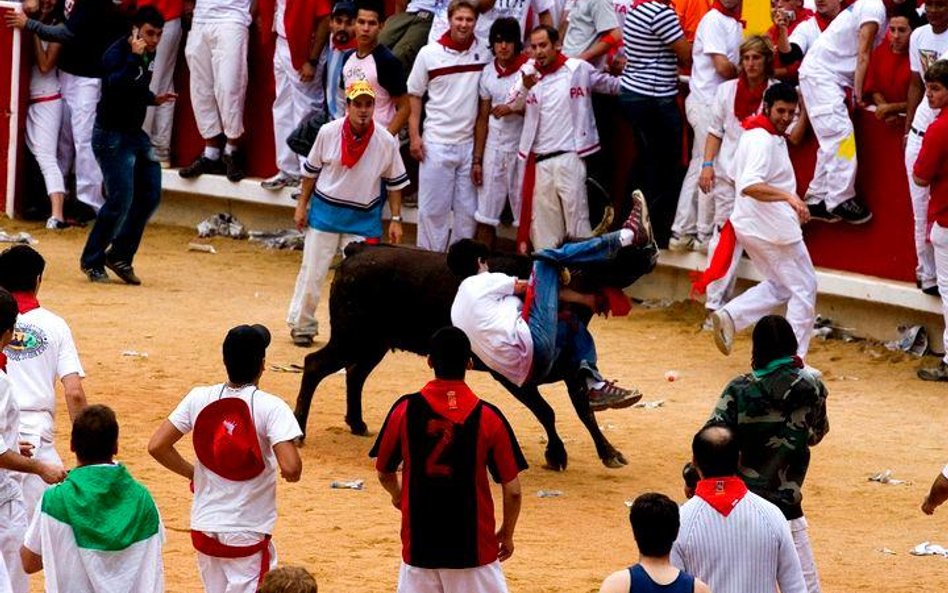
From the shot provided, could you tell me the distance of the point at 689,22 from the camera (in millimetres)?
16562

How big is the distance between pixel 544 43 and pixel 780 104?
288 centimetres

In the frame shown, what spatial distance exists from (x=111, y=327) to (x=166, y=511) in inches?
200

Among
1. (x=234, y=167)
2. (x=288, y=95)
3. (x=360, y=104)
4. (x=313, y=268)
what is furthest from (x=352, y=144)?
(x=234, y=167)

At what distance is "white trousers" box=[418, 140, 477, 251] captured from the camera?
671 inches

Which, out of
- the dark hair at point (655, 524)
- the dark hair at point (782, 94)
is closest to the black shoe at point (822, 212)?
the dark hair at point (782, 94)

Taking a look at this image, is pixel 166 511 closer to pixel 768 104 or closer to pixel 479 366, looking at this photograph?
pixel 479 366

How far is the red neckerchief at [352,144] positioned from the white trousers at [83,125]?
590 centimetres

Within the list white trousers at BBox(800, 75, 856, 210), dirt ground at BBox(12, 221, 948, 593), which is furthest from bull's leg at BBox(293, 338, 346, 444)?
white trousers at BBox(800, 75, 856, 210)

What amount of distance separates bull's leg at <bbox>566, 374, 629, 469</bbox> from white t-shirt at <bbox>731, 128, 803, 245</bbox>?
2.63m

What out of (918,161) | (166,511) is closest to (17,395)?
(166,511)

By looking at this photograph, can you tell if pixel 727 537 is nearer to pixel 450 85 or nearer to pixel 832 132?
pixel 832 132

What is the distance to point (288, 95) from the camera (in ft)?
61.1

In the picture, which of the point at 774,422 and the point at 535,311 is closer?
the point at 774,422

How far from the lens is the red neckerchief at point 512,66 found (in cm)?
1656
